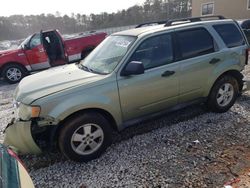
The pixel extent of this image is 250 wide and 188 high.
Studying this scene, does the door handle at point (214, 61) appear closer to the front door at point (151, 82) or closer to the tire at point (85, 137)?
the front door at point (151, 82)

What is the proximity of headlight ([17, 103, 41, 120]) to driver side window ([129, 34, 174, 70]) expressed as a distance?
154cm

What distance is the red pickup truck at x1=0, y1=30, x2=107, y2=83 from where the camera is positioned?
8.82m

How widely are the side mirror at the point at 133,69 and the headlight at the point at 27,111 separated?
1267mm

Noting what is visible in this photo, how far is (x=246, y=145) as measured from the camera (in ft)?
11.4

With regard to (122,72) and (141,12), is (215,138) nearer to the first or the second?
(122,72)

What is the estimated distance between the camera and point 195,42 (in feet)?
13.0

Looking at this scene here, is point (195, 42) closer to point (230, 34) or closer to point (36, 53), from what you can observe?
point (230, 34)

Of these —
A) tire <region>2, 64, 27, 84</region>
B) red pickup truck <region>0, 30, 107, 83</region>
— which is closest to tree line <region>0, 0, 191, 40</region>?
red pickup truck <region>0, 30, 107, 83</region>

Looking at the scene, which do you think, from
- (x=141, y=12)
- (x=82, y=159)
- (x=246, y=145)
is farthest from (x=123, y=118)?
(x=141, y=12)

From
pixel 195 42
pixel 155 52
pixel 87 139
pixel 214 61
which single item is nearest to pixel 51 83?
pixel 87 139

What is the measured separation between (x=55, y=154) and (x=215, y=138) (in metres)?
2.58

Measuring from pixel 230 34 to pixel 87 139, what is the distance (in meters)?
3.28

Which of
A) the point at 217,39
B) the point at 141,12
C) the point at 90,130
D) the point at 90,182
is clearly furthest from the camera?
the point at 141,12

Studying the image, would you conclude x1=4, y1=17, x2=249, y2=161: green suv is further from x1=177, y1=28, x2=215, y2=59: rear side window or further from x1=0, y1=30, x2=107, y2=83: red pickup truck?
x1=0, y1=30, x2=107, y2=83: red pickup truck
